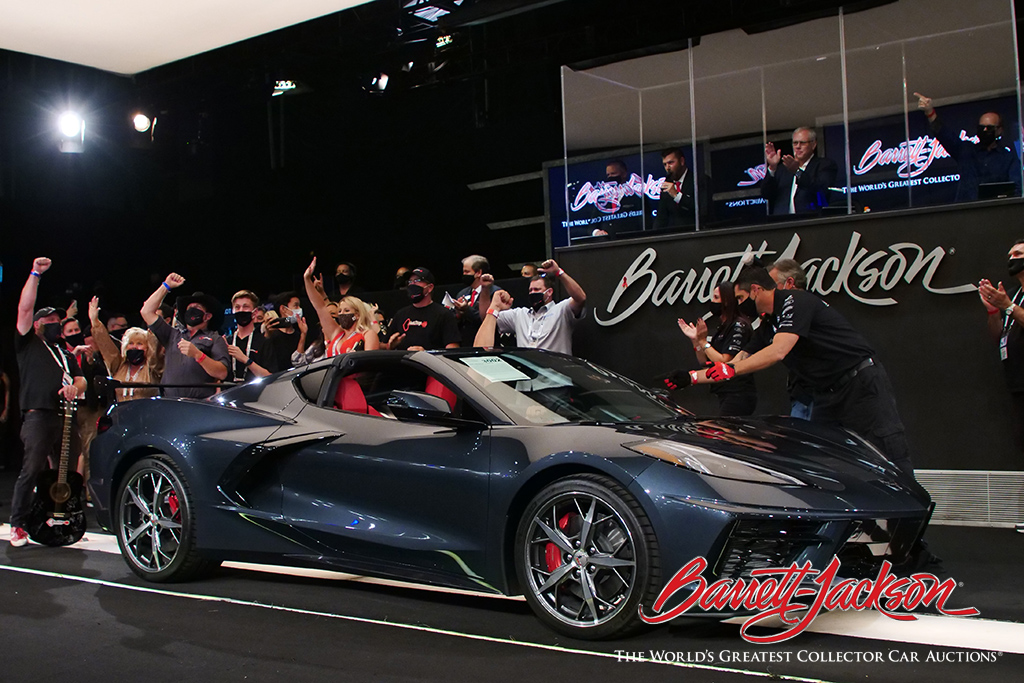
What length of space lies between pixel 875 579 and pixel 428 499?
186 centimetres

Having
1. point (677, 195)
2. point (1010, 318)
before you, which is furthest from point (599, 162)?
point (1010, 318)

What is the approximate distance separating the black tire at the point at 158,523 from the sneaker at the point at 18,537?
5.84 feet

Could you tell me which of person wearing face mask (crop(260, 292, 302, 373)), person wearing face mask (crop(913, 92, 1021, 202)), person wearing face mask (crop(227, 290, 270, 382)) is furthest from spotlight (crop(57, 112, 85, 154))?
person wearing face mask (crop(913, 92, 1021, 202))

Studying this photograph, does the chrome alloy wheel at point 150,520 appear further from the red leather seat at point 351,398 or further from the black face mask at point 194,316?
the black face mask at point 194,316

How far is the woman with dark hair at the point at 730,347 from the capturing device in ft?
23.1

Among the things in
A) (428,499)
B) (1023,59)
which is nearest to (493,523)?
(428,499)

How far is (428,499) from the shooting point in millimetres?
4387

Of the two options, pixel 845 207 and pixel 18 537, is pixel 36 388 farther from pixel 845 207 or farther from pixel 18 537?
pixel 845 207

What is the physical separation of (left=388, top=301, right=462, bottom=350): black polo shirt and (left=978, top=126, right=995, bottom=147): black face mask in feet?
13.8

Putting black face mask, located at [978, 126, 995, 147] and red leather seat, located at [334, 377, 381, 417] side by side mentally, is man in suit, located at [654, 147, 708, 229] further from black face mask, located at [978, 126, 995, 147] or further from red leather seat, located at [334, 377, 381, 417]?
red leather seat, located at [334, 377, 381, 417]

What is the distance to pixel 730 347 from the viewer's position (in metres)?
7.22

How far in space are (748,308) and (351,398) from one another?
359 centimetres

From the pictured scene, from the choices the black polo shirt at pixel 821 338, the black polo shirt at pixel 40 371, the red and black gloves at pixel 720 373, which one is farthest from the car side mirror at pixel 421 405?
the black polo shirt at pixel 40 371

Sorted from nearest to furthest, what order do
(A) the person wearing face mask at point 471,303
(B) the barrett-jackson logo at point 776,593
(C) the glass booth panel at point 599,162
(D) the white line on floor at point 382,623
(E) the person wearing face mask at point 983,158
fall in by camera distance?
(D) the white line on floor at point 382,623 → (B) the barrett-jackson logo at point 776,593 → (E) the person wearing face mask at point 983,158 → (A) the person wearing face mask at point 471,303 → (C) the glass booth panel at point 599,162
